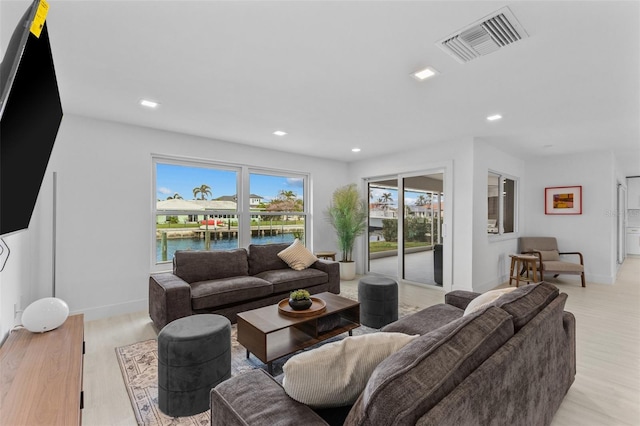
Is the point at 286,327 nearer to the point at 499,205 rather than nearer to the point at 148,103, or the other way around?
the point at 148,103

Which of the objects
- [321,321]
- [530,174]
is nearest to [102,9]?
[321,321]

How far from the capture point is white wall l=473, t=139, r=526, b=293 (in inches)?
179

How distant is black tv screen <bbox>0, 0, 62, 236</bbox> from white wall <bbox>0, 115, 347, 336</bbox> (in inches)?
88.4

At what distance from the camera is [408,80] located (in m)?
2.60

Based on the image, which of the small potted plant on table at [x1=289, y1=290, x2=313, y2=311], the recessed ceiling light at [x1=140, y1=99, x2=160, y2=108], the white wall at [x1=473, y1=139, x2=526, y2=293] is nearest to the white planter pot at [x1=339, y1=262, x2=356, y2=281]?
the white wall at [x1=473, y1=139, x2=526, y2=293]

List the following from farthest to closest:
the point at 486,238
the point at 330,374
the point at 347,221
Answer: the point at 347,221 < the point at 486,238 < the point at 330,374

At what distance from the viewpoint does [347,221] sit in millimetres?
5680

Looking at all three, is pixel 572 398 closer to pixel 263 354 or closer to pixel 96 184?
pixel 263 354

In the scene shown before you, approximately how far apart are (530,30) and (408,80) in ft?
3.00

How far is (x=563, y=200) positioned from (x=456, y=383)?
6.58 meters

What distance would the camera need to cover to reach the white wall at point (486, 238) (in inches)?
179

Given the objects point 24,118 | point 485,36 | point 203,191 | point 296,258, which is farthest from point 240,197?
point 485,36

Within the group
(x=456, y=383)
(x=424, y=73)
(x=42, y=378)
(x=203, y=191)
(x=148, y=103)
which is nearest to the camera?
(x=456, y=383)

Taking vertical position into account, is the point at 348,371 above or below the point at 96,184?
below
